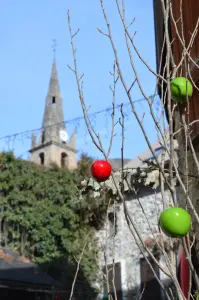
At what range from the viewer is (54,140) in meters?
34.6

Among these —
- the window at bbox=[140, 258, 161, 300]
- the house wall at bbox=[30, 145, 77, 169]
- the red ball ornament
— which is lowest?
the window at bbox=[140, 258, 161, 300]

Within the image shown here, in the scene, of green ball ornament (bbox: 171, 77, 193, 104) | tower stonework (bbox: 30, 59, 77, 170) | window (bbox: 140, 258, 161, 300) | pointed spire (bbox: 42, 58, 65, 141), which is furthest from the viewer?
pointed spire (bbox: 42, 58, 65, 141)

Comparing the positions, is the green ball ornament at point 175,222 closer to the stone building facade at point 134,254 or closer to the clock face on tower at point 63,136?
the stone building facade at point 134,254

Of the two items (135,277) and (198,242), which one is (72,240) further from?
(198,242)

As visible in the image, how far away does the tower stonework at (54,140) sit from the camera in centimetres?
3466

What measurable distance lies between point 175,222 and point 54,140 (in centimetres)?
3338

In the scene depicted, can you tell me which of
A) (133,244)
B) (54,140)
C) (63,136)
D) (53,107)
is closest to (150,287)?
(133,244)

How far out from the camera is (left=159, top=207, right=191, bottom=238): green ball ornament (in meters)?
1.40

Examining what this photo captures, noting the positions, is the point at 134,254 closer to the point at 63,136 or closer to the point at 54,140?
the point at 54,140

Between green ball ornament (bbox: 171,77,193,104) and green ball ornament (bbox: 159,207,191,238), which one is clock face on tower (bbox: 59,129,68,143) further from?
green ball ornament (bbox: 159,207,191,238)

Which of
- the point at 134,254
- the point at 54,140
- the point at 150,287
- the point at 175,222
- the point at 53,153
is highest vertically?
the point at 54,140

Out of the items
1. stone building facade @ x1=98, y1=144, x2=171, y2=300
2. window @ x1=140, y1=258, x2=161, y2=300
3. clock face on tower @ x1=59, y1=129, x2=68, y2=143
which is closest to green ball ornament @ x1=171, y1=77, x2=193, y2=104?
window @ x1=140, y1=258, x2=161, y2=300

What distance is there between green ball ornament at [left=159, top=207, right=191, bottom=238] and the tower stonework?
32448 mm

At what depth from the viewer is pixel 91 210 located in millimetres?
14898
